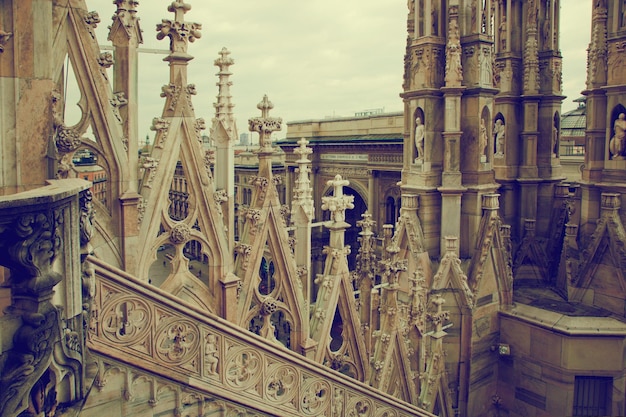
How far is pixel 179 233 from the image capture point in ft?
24.2

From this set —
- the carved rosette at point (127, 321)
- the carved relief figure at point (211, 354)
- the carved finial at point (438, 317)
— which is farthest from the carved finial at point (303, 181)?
the carved finial at point (438, 317)

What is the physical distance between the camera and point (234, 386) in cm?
662

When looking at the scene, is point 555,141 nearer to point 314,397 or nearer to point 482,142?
point 482,142

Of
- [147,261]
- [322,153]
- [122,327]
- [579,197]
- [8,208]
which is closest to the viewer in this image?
[8,208]

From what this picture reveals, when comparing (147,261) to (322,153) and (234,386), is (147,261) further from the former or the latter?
(322,153)

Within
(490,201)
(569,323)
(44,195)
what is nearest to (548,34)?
(490,201)

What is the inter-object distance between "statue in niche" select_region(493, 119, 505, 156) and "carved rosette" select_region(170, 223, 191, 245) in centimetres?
1175

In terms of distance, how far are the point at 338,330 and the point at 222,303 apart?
15.9 metres

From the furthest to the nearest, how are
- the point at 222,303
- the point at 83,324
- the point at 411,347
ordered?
the point at 411,347 → the point at 222,303 → the point at 83,324

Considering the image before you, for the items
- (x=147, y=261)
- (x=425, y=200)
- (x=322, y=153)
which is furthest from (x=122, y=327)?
(x=322, y=153)

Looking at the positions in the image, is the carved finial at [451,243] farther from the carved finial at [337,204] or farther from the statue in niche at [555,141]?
the statue in niche at [555,141]

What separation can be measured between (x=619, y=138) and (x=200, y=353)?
463 inches

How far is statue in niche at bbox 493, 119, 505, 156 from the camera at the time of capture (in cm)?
1667

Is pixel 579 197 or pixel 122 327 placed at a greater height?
→ pixel 579 197
